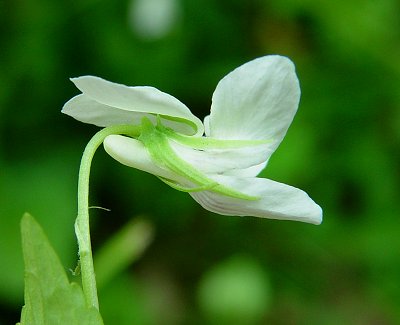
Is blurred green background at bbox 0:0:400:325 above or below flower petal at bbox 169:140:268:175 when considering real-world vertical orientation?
below

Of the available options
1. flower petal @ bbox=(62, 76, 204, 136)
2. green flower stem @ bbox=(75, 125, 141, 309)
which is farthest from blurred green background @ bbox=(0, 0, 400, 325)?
green flower stem @ bbox=(75, 125, 141, 309)

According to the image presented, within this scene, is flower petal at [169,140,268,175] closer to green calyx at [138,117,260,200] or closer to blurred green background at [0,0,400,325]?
green calyx at [138,117,260,200]

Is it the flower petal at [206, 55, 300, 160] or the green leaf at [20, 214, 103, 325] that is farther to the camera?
the flower petal at [206, 55, 300, 160]

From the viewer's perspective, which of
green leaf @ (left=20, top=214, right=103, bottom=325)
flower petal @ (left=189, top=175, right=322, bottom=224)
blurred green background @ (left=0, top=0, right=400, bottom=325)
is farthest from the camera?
blurred green background @ (left=0, top=0, right=400, bottom=325)

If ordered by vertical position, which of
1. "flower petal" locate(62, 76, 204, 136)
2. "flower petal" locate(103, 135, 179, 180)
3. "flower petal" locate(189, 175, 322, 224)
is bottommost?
"flower petal" locate(189, 175, 322, 224)

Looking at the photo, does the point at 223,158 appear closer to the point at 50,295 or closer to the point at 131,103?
the point at 131,103

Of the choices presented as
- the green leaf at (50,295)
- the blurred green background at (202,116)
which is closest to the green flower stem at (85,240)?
the green leaf at (50,295)

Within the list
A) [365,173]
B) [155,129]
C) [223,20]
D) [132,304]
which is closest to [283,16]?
[223,20]

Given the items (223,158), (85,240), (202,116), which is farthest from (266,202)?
(202,116)
